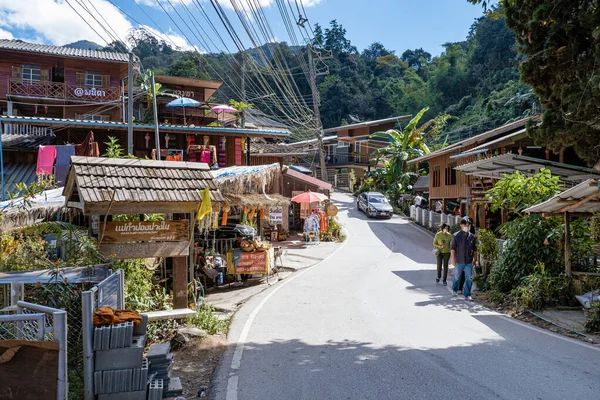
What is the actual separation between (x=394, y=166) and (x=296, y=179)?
14.7m

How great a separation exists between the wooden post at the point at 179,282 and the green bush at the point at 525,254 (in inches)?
309

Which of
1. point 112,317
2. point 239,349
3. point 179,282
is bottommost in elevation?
point 239,349

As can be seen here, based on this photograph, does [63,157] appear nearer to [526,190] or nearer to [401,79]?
[526,190]

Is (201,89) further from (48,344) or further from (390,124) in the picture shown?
(48,344)

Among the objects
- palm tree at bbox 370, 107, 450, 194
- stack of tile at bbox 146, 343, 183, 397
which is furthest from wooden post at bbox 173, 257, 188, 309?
palm tree at bbox 370, 107, 450, 194

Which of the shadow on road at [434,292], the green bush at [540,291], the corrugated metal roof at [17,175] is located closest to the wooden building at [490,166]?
the green bush at [540,291]

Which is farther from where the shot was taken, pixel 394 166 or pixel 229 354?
pixel 394 166

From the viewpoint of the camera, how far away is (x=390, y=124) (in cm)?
5644

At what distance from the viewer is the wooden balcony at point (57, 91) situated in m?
29.2

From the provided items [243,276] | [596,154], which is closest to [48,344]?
[596,154]

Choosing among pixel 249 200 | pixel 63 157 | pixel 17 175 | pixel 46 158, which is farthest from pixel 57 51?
pixel 249 200

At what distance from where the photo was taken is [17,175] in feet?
73.3

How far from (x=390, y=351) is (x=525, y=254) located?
6.06m

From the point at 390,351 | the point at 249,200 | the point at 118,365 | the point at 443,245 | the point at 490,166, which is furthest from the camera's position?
the point at 490,166
